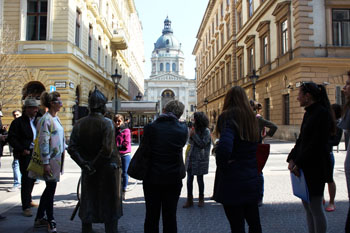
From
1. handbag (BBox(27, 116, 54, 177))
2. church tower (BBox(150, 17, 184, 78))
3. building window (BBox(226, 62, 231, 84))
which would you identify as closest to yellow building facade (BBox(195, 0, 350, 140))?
building window (BBox(226, 62, 231, 84))

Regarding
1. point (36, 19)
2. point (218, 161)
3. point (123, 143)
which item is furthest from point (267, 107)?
point (218, 161)

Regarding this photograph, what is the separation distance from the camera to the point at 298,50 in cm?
1797

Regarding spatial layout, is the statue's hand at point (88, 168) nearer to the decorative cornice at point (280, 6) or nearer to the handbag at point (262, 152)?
the handbag at point (262, 152)

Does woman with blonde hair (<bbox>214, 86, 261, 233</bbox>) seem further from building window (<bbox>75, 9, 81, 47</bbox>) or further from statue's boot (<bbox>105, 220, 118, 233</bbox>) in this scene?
building window (<bbox>75, 9, 81, 47</bbox>)

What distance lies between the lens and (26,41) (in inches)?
693

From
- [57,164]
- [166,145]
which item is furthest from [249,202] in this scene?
[57,164]

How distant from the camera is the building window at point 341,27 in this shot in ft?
60.0

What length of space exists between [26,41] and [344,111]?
1848 cm

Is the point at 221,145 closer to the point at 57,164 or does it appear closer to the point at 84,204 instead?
the point at 84,204

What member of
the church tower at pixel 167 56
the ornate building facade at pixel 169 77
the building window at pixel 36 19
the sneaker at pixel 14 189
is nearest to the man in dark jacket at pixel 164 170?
the sneaker at pixel 14 189

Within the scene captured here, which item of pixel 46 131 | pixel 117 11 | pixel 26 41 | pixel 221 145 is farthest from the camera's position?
pixel 117 11

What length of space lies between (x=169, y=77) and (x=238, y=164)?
10896cm

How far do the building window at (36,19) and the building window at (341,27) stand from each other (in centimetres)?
1813

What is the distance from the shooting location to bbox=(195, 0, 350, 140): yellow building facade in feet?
58.6
